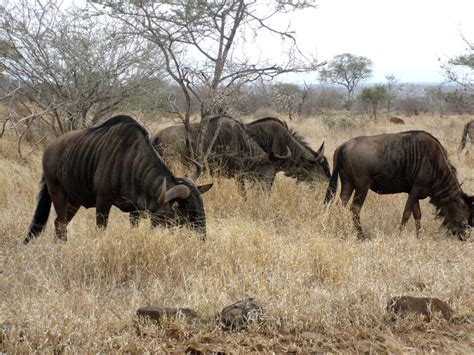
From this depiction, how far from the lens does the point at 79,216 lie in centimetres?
629

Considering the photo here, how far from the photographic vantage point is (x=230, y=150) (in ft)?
26.5

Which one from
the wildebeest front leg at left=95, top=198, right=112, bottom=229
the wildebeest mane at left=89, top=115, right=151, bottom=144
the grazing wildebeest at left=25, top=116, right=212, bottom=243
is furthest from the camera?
the wildebeest mane at left=89, top=115, right=151, bottom=144

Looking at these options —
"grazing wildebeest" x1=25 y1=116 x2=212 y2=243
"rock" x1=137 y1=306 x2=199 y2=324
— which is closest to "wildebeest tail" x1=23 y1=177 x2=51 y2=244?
"grazing wildebeest" x1=25 y1=116 x2=212 y2=243

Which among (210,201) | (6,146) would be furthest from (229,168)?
(6,146)

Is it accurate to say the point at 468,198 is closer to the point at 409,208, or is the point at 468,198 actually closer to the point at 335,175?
the point at 409,208

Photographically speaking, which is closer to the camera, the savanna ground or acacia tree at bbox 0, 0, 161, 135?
the savanna ground

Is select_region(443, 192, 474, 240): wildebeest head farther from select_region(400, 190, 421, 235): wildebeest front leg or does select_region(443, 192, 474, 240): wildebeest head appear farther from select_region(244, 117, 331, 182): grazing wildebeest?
select_region(244, 117, 331, 182): grazing wildebeest

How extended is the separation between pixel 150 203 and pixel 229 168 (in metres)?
3.24

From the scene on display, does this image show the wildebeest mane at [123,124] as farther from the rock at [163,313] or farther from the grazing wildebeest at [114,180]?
the rock at [163,313]

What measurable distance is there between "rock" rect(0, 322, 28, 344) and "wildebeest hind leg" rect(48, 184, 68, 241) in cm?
222

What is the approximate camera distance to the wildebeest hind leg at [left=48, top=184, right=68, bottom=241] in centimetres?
529

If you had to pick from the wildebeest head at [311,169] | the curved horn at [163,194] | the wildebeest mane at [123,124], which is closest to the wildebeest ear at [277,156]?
the wildebeest head at [311,169]

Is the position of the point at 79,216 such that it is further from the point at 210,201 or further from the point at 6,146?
the point at 6,146

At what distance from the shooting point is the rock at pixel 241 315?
10.9ft
